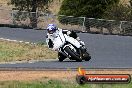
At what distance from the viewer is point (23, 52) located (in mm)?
25984

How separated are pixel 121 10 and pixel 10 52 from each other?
20.1 meters

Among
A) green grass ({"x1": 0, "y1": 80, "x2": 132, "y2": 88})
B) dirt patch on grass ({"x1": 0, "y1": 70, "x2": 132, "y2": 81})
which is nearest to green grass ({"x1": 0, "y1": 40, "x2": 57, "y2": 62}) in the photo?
dirt patch on grass ({"x1": 0, "y1": 70, "x2": 132, "y2": 81})

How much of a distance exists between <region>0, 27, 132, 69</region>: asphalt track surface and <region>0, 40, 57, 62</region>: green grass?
133cm

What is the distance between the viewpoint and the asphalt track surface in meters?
21.3

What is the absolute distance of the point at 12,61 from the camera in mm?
22594

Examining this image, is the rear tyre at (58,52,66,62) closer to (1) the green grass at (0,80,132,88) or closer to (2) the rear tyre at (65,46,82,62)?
(2) the rear tyre at (65,46,82,62)

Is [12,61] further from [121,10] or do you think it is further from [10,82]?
[121,10]

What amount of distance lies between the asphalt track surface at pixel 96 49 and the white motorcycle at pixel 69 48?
1.06ft

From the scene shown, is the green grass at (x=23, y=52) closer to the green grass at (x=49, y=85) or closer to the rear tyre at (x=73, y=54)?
the rear tyre at (x=73, y=54)

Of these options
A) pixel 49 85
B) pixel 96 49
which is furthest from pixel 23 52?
pixel 49 85

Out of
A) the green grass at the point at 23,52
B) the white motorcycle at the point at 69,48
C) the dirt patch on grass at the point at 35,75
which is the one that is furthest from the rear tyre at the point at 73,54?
the dirt patch on grass at the point at 35,75

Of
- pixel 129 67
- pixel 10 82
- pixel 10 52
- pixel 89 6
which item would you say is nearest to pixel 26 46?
pixel 10 52

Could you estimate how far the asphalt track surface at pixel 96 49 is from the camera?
2130cm

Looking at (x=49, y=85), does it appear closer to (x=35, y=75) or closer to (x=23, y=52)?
(x=35, y=75)
